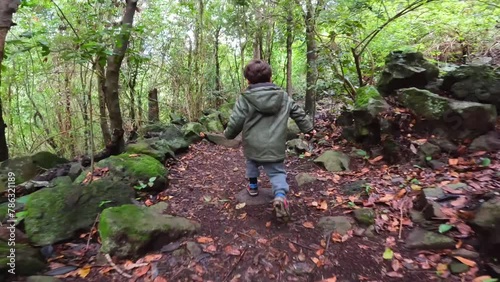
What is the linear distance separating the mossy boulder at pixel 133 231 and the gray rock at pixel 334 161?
7.83 feet

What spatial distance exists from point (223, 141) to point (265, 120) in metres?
3.60

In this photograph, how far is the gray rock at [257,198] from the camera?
3.42 meters

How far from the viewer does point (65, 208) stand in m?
2.78

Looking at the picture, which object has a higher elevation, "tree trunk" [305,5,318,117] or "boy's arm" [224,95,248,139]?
"tree trunk" [305,5,318,117]

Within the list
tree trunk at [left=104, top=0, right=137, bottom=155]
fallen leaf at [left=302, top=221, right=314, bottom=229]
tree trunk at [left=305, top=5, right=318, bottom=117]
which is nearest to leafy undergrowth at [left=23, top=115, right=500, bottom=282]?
fallen leaf at [left=302, top=221, right=314, bottom=229]

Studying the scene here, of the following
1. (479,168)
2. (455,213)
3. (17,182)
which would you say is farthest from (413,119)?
(17,182)

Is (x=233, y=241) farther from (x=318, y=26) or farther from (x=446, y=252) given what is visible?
(x=318, y=26)

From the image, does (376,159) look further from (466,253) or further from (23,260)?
(23,260)

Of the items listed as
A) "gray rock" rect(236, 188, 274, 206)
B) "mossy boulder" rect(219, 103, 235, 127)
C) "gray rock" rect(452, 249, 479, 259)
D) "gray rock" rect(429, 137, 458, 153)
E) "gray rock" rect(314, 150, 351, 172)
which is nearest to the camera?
"gray rock" rect(452, 249, 479, 259)

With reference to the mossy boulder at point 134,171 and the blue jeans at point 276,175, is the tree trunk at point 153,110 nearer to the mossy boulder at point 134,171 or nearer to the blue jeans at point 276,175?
the mossy boulder at point 134,171

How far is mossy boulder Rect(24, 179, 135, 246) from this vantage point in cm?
258

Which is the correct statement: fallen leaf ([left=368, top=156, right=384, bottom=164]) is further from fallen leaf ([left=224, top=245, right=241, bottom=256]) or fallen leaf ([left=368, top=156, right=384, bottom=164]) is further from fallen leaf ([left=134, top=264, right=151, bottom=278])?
fallen leaf ([left=134, top=264, right=151, bottom=278])

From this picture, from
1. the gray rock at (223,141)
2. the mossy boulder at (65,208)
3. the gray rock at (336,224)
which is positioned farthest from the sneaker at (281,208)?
the gray rock at (223,141)

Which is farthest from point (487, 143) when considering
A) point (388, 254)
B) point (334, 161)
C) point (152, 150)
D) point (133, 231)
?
point (152, 150)
